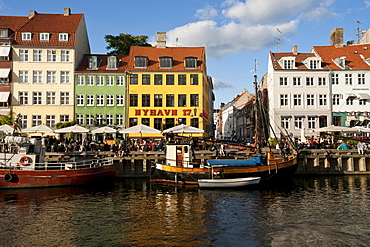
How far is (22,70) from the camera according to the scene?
48.6 meters

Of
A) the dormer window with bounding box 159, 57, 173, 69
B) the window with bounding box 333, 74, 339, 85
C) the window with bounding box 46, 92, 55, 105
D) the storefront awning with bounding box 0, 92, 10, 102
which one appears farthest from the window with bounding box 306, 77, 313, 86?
the storefront awning with bounding box 0, 92, 10, 102

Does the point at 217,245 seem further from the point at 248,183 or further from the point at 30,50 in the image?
the point at 30,50

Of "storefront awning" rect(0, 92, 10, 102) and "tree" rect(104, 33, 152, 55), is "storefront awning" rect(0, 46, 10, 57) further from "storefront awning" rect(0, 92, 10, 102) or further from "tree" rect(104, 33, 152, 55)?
"tree" rect(104, 33, 152, 55)

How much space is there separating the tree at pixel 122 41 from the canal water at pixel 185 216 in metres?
39.4

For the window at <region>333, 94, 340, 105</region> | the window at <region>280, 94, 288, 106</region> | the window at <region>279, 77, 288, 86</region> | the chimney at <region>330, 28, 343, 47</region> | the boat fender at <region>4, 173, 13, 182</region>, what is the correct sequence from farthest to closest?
1. the chimney at <region>330, 28, 343, 47</region>
2. the window at <region>279, 77, 288, 86</region>
3. the window at <region>280, 94, 288, 106</region>
4. the window at <region>333, 94, 340, 105</region>
5. the boat fender at <region>4, 173, 13, 182</region>

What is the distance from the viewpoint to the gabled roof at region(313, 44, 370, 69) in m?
51.2

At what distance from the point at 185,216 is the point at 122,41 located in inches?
1913

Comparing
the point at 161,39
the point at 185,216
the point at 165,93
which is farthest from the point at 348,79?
the point at 185,216

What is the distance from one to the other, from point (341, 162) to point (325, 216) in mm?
17469

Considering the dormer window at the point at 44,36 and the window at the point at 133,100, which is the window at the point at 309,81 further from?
the dormer window at the point at 44,36

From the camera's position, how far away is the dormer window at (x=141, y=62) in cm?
4922

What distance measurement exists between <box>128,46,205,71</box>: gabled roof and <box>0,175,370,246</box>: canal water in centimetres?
2611

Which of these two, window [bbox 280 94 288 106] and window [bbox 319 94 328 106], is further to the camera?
window [bbox 280 94 288 106]

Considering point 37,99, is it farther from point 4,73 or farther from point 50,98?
→ point 4,73
